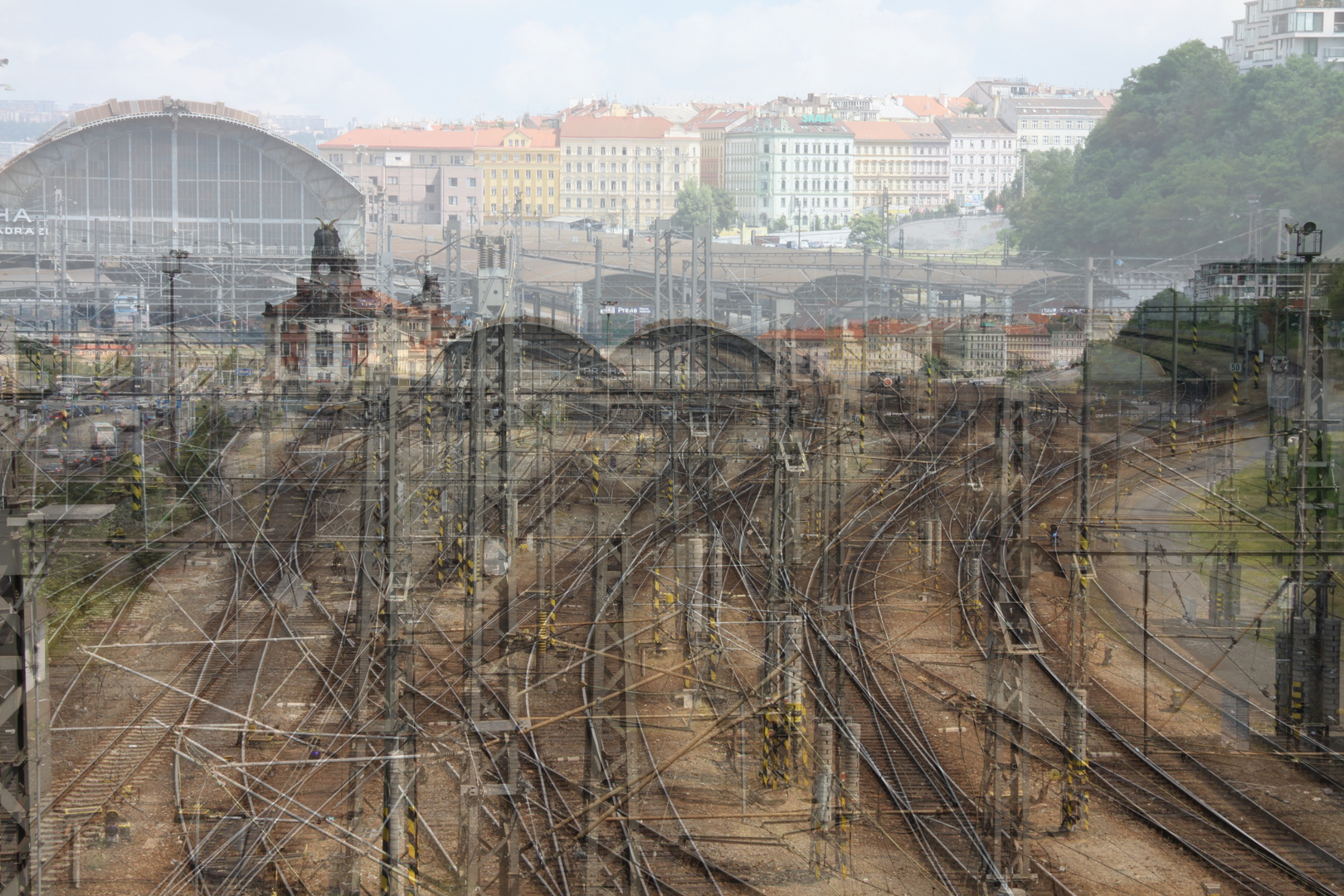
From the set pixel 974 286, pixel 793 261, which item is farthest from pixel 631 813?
pixel 793 261

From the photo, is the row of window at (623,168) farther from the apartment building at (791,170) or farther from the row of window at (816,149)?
the row of window at (816,149)

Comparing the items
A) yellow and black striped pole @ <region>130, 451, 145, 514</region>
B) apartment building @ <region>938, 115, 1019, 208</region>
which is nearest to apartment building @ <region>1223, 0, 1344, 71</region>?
apartment building @ <region>938, 115, 1019, 208</region>

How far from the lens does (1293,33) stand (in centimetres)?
5888

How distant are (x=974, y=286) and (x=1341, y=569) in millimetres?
30656

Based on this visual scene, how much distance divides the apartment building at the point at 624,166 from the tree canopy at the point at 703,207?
2.91 m

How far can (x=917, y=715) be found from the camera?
34.3ft

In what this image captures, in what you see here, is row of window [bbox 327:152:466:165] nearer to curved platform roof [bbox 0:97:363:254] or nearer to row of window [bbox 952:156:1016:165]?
curved platform roof [bbox 0:97:363:254]

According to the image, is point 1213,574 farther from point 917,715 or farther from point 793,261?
point 793,261

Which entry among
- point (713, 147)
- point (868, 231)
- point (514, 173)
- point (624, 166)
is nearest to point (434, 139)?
point (514, 173)

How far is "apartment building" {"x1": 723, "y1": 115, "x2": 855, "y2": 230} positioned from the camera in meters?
69.0

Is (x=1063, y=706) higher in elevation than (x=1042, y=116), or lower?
lower

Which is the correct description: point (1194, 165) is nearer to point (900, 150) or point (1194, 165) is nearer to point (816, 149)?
point (816, 149)

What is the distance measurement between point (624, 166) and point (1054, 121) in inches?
991

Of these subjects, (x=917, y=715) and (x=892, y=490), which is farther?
(x=892, y=490)
